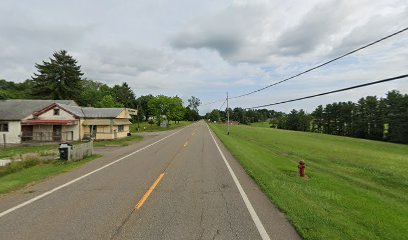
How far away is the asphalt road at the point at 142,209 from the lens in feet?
19.9

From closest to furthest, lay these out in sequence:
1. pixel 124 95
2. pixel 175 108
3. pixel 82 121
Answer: pixel 82 121 < pixel 175 108 < pixel 124 95

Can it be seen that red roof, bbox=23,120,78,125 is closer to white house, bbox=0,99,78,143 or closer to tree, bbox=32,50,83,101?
white house, bbox=0,99,78,143

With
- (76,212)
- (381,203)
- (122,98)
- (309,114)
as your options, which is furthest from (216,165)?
(309,114)

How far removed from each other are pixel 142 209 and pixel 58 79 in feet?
249

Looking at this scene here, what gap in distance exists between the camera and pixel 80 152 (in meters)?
18.7

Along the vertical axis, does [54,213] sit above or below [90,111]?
below

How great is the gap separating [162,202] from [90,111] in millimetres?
42659

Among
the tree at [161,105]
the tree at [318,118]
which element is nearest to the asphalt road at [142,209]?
the tree at [161,105]

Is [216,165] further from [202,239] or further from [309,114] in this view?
[309,114]

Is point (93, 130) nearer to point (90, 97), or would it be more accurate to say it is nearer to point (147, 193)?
point (147, 193)

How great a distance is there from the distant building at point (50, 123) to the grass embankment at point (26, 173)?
24688 mm

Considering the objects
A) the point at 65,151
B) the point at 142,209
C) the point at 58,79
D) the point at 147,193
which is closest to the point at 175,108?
the point at 58,79

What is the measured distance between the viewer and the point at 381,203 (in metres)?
9.51

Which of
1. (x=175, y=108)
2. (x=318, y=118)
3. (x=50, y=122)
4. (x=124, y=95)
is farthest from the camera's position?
(x=124, y=95)
